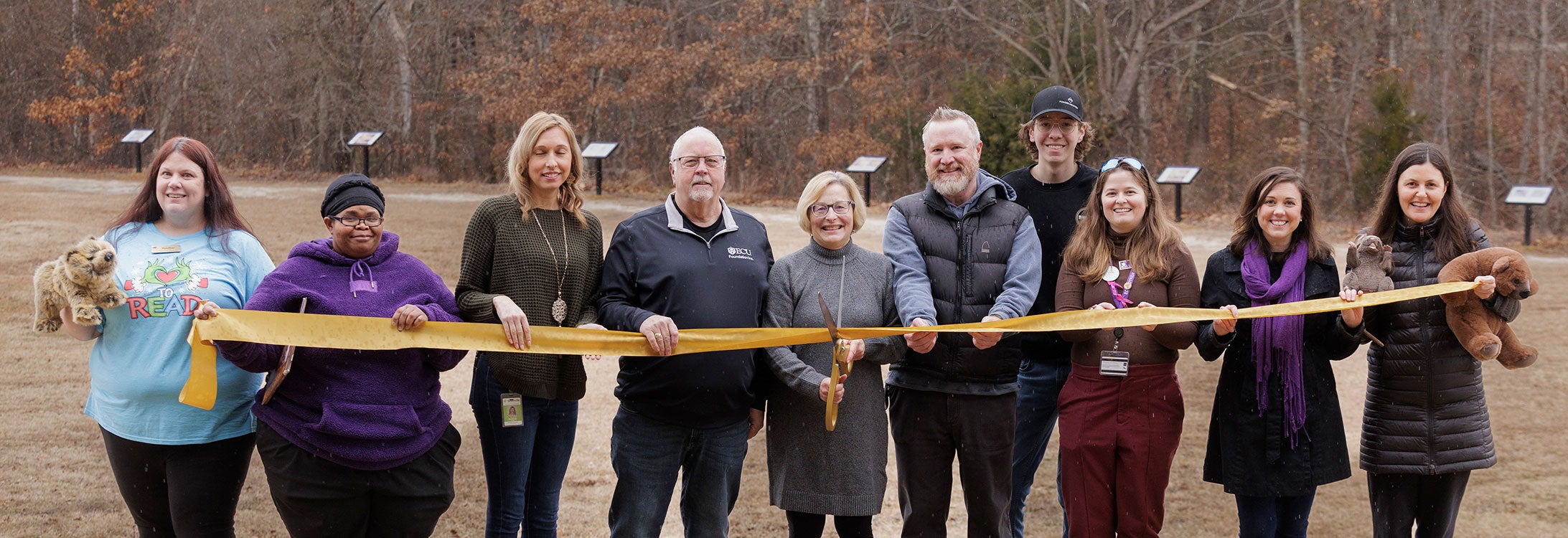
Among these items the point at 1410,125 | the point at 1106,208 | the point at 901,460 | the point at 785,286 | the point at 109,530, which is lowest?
the point at 109,530

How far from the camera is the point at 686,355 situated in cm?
371

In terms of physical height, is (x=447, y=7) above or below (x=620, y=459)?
above

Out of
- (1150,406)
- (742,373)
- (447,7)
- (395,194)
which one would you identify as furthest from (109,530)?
(447,7)

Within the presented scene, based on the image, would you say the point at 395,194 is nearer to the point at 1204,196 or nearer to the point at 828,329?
the point at 1204,196

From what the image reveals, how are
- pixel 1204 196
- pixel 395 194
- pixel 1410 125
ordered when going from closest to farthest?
pixel 1410 125 < pixel 395 194 < pixel 1204 196

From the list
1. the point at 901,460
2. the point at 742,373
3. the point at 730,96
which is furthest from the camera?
the point at 730,96

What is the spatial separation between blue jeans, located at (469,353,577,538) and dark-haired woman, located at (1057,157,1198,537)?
177 centimetres

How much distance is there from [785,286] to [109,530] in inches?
133

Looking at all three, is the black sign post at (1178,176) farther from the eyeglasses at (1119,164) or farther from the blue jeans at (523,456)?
the blue jeans at (523,456)

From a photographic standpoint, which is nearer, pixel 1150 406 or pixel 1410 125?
pixel 1150 406

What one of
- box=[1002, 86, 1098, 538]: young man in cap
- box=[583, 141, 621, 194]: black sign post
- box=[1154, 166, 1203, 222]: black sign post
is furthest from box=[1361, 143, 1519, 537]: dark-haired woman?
box=[583, 141, 621, 194]: black sign post

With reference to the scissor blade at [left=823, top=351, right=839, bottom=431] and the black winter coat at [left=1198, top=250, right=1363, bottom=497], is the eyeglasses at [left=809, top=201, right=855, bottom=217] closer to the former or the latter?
the scissor blade at [left=823, top=351, right=839, bottom=431]

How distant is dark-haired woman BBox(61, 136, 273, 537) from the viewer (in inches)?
139

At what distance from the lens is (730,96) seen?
916 inches
